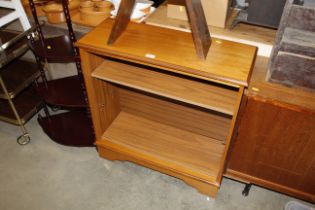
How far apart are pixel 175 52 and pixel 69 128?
3.57 feet

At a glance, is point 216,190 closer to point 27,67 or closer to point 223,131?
point 223,131

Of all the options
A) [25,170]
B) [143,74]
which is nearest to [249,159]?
[143,74]

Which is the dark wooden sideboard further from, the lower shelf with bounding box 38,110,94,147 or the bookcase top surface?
the lower shelf with bounding box 38,110,94,147

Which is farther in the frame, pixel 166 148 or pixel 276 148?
pixel 166 148

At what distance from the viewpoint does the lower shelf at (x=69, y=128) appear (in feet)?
6.40

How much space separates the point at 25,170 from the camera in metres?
1.85

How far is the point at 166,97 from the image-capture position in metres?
1.75

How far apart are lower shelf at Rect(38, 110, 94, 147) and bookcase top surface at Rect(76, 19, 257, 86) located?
78 cm

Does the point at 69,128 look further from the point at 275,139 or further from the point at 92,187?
the point at 275,139

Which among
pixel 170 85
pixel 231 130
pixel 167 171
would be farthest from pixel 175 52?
pixel 167 171

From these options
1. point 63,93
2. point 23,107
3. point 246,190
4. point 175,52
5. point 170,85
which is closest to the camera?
point 175,52

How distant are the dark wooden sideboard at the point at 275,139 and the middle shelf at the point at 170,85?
0.13m

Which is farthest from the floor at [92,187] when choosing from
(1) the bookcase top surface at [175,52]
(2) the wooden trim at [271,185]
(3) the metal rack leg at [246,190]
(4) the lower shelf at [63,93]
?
(1) the bookcase top surface at [175,52]

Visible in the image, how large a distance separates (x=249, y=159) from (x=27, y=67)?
1.67 m
